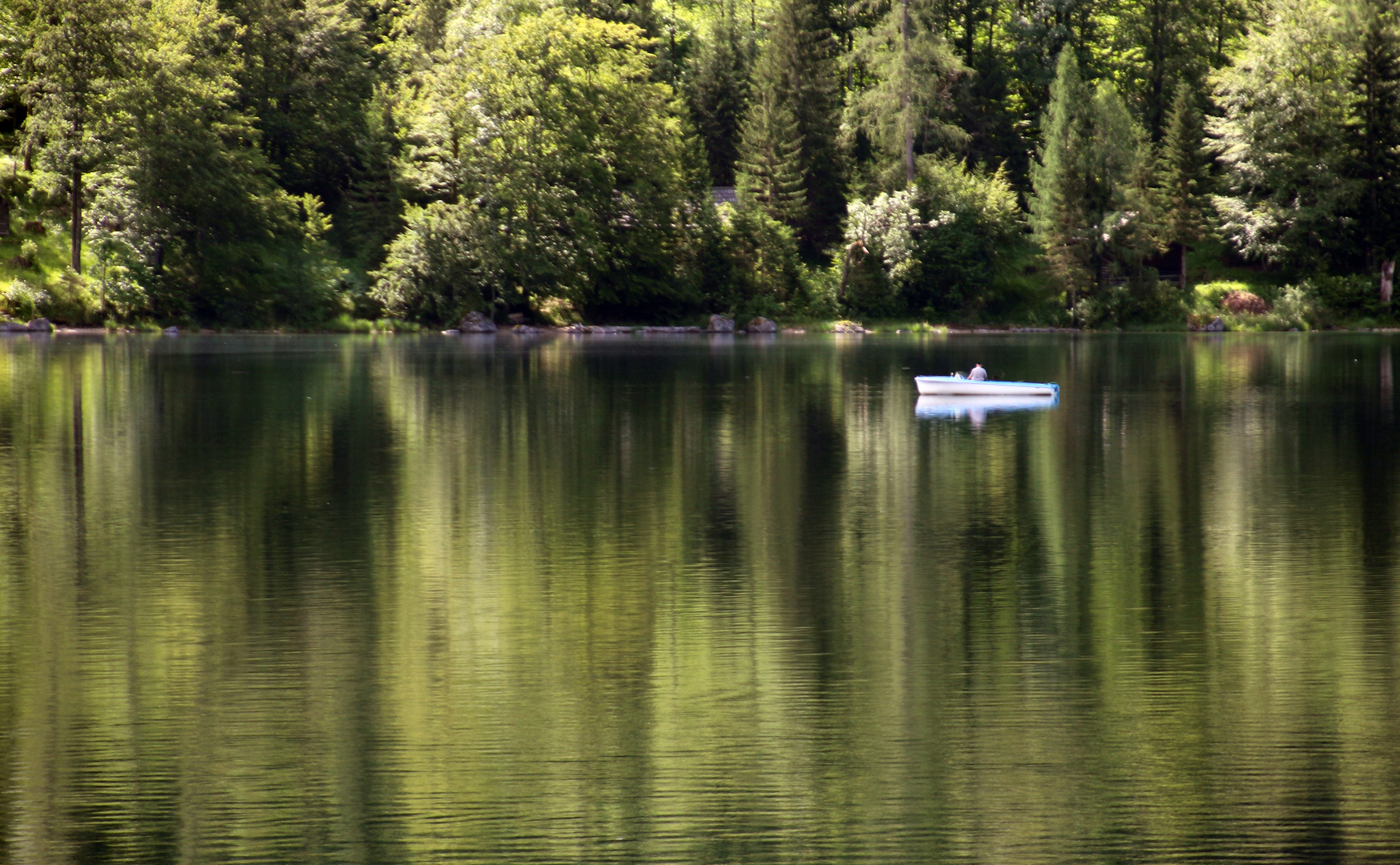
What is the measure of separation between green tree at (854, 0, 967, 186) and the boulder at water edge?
87.8 ft

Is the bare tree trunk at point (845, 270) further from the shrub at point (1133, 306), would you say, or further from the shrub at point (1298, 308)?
the shrub at point (1298, 308)

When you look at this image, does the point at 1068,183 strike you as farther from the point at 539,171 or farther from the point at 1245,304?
the point at 539,171

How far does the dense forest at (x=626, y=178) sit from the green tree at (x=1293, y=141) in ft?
0.61

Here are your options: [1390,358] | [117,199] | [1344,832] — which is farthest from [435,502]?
[117,199]

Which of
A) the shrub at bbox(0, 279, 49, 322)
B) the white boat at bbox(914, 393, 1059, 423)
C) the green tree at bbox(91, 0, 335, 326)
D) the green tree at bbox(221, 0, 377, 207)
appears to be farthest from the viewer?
the green tree at bbox(221, 0, 377, 207)

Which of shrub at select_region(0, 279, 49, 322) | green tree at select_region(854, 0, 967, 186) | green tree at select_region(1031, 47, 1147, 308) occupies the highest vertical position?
green tree at select_region(854, 0, 967, 186)

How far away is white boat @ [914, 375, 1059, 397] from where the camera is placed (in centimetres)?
3912

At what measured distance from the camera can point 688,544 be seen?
16703 millimetres

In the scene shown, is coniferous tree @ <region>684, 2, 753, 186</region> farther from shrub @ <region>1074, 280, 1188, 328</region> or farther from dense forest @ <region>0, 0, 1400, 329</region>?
shrub @ <region>1074, 280, 1188, 328</region>

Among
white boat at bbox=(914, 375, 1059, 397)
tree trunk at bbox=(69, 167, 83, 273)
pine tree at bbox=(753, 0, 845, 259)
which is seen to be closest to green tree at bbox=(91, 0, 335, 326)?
tree trunk at bbox=(69, 167, 83, 273)

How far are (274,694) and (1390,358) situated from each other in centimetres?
5309

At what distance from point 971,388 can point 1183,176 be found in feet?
180

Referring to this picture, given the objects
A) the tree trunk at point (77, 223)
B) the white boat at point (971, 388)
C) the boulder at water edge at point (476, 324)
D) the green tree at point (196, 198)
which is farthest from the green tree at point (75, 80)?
the white boat at point (971, 388)

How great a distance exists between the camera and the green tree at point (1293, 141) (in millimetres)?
82438
